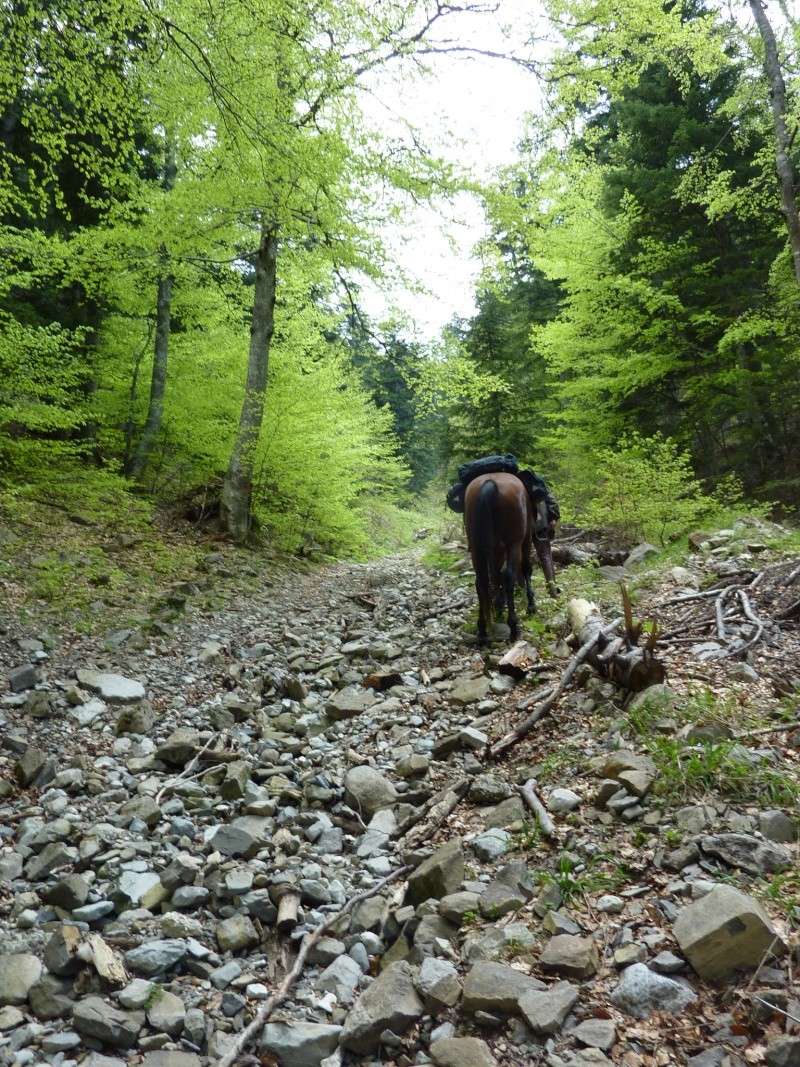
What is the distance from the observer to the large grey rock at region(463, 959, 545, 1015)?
6.95ft

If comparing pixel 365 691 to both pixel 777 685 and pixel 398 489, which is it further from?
pixel 398 489

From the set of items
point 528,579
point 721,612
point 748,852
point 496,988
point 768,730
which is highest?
point 721,612

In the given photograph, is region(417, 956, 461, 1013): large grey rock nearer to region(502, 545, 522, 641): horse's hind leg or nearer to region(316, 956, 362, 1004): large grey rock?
region(316, 956, 362, 1004): large grey rock

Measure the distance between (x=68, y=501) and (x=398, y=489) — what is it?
24436 millimetres

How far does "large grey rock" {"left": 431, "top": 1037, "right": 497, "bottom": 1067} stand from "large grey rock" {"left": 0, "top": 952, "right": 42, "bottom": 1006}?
5.59ft

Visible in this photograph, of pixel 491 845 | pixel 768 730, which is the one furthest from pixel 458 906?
pixel 768 730

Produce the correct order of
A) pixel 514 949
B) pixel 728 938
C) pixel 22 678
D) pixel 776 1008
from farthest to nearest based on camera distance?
pixel 22 678
pixel 514 949
pixel 728 938
pixel 776 1008

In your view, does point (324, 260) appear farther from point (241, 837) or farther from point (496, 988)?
point (496, 988)

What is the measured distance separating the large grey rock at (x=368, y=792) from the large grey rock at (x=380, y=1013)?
154 centimetres

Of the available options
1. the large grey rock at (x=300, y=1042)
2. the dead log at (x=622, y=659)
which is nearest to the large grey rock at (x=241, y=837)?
the large grey rock at (x=300, y=1042)

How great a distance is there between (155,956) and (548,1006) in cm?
170

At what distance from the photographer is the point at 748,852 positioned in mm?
2545

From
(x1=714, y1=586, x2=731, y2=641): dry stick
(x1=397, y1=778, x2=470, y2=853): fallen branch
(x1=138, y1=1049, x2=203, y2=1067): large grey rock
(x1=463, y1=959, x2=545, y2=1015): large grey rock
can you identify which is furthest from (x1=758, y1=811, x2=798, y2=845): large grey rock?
(x1=138, y1=1049, x2=203, y2=1067): large grey rock

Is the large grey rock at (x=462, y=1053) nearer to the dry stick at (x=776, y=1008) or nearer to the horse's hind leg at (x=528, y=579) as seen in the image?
the dry stick at (x=776, y=1008)
